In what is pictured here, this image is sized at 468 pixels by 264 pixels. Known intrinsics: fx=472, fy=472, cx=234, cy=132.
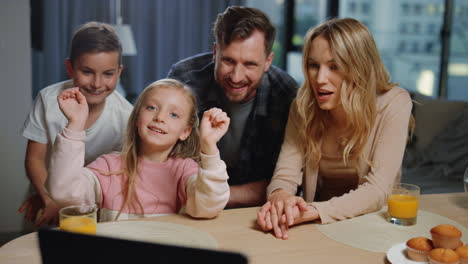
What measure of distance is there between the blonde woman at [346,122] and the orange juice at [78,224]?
579 mm

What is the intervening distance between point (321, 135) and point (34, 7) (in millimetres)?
2798

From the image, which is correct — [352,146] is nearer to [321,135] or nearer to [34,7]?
[321,135]

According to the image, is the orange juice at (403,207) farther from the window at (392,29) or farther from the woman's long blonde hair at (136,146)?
the window at (392,29)

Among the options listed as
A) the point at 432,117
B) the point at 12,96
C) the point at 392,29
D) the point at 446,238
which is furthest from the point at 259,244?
the point at 392,29

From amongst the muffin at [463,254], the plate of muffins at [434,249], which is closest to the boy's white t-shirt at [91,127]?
A: the plate of muffins at [434,249]

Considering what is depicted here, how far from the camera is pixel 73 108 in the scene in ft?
4.58

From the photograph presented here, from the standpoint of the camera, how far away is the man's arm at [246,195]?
204 centimetres

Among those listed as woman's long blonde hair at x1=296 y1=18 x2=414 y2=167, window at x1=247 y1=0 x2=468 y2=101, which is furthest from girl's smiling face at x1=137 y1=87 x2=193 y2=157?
window at x1=247 y1=0 x2=468 y2=101

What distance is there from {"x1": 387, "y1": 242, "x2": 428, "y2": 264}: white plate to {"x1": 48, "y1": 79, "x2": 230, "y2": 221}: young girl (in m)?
0.47

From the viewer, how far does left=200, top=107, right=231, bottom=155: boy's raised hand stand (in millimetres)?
1337

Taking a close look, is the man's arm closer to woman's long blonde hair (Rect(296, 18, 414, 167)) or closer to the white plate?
woman's long blonde hair (Rect(296, 18, 414, 167))

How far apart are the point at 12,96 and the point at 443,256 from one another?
2046 mm

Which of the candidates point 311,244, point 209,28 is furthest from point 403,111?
point 209,28

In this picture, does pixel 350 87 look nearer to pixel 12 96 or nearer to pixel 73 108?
pixel 73 108
